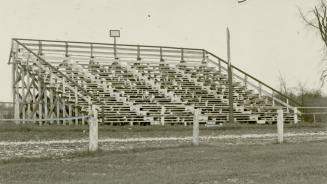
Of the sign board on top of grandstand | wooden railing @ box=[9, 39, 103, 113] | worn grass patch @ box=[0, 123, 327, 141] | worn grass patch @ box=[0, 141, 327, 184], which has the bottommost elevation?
worn grass patch @ box=[0, 141, 327, 184]

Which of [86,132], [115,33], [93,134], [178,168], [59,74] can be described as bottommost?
[178,168]

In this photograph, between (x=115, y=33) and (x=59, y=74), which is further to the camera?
(x=115, y=33)

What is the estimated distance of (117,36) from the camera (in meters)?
43.2

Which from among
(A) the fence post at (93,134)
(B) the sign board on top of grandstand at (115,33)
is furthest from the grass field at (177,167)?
(B) the sign board on top of grandstand at (115,33)

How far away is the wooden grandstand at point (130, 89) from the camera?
112 ft

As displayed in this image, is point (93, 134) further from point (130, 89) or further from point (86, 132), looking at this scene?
point (130, 89)

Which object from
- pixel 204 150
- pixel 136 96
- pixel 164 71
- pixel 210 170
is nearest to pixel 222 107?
pixel 136 96

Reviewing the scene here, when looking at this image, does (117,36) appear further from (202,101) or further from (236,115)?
(236,115)

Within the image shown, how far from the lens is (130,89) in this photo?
37969 millimetres

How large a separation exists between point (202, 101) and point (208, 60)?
786 cm

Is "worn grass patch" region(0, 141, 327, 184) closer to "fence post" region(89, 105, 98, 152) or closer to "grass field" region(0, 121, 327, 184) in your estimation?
"grass field" region(0, 121, 327, 184)

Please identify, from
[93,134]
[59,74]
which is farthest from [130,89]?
[93,134]

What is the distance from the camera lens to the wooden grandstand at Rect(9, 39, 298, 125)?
34250mm

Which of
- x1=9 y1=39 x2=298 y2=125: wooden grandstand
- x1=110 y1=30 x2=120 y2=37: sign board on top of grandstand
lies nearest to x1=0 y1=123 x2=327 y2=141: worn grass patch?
x1=9 y1=39 x2=298 y2=125: wooden grandstand
